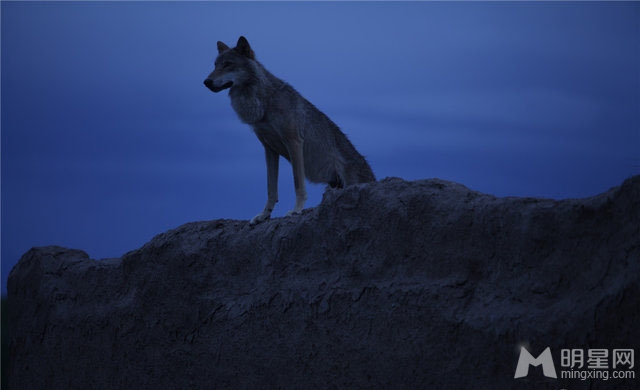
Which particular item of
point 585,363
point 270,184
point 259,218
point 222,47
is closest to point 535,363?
point 585,363

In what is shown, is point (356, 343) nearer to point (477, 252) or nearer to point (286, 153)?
point (477, 252)

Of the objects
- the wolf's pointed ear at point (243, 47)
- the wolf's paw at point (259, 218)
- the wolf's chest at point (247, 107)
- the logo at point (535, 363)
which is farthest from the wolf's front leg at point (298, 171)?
the logo at point (535, 363)

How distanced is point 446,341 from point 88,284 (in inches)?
178

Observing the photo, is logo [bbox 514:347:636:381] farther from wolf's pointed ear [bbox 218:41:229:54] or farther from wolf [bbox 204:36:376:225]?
wolf's pointed ear [bbox 218:41:229:54]

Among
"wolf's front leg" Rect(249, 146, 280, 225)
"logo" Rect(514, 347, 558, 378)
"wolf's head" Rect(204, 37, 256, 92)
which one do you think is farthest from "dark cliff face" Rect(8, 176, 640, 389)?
"wolf's head" Rect(204, 37, 256, 92)

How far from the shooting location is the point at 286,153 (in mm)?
6871

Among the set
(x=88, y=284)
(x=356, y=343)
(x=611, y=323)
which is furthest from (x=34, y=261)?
(x=611, y=323)

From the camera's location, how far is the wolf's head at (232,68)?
6449mm

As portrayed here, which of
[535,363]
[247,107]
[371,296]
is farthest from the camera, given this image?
[247,107]

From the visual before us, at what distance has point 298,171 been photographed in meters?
6.54

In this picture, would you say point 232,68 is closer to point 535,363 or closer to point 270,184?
point 270,184

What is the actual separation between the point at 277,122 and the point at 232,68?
0.70 meters

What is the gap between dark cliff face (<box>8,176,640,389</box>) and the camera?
404 cm

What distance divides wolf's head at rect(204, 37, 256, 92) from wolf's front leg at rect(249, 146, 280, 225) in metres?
0.83
